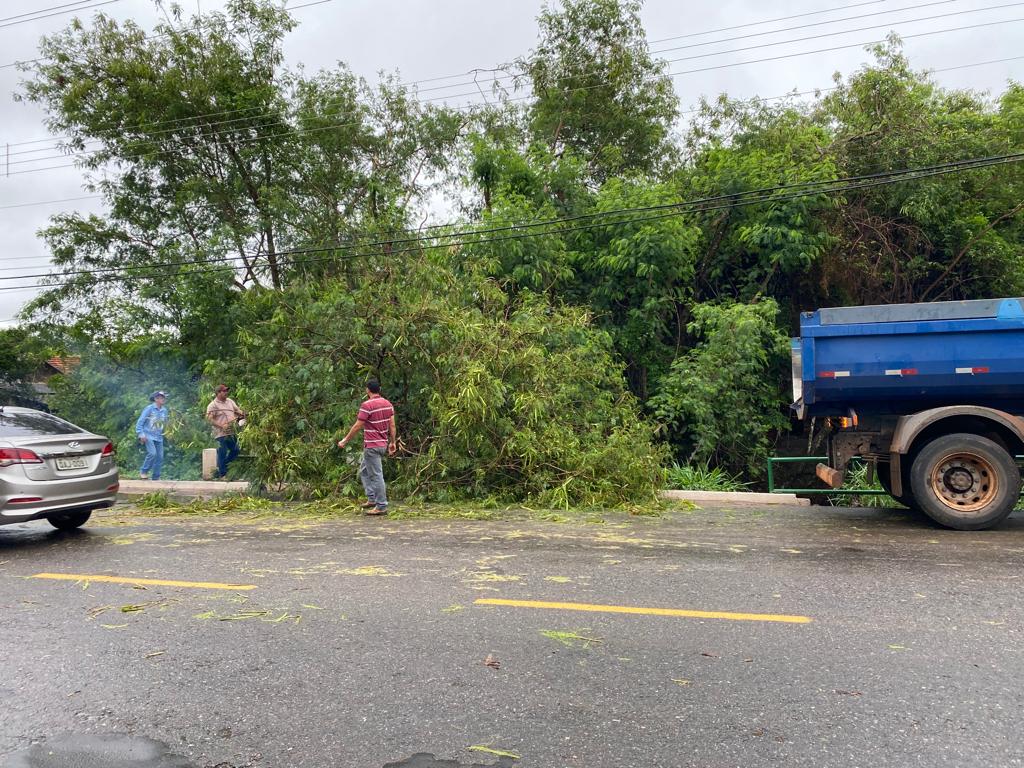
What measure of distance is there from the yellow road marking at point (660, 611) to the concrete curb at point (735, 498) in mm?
5971

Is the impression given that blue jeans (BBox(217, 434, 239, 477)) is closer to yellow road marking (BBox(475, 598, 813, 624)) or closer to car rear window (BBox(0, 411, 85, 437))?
car rear window (BBox(0, 411, 85, 437))

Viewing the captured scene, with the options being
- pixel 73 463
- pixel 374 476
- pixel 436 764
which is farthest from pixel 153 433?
pixel 436 764

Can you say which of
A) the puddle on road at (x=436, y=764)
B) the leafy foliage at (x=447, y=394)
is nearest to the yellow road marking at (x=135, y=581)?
the puddle on road at (x=436, y=764)

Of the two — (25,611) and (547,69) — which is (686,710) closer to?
(25,611)

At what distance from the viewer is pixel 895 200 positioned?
16.2m

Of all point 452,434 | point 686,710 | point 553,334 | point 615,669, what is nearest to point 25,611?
point 615,669

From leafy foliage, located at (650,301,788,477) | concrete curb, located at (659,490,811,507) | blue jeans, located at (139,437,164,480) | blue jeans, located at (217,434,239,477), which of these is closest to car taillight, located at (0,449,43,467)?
blue jeans, located at (217,434,239,477)

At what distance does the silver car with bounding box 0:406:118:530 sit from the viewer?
7379mm

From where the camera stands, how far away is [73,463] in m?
8.00

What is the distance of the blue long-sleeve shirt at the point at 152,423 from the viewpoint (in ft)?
45.0

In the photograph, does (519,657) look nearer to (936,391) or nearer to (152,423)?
(936,391)

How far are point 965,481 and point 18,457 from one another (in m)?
10.2

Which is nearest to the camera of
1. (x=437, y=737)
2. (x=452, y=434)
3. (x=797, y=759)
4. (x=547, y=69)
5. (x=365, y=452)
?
(x=797, y=759)

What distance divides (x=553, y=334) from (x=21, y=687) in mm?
9913
